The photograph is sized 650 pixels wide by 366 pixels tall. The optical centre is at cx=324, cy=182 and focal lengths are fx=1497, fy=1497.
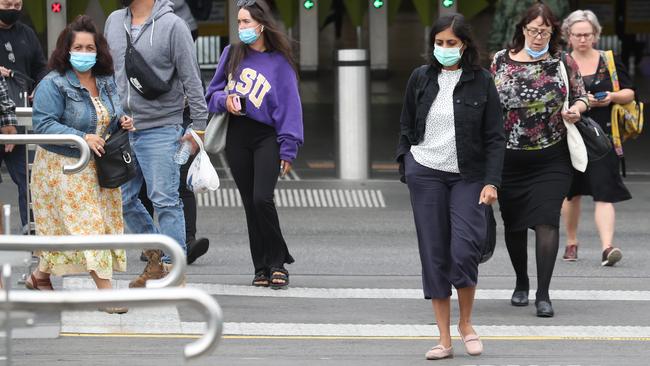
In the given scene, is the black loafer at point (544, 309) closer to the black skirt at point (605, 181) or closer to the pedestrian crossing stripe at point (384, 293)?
the pedestrian crossing stripe at point (384, 293)

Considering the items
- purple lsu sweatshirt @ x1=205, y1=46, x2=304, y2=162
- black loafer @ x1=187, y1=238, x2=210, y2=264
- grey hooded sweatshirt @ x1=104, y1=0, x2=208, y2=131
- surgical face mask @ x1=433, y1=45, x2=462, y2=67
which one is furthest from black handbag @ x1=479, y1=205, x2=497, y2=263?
black loafer @ x1=187, y1=238, x2=210, y2=264

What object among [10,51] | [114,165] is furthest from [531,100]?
[10,51]

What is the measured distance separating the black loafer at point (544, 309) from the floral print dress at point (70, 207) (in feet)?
7.62

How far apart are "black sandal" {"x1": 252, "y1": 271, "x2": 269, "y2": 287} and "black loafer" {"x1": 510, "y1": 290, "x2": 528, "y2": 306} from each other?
59.2 inches

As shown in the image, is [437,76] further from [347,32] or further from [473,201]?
[347,32]

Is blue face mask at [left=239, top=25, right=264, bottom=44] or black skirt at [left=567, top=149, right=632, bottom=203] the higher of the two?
blue face mask at [left=239, top=25, right=264, bottom=44]

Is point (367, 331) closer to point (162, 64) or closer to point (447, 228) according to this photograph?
point (447, 228)

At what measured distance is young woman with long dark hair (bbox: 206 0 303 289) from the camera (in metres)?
8.78

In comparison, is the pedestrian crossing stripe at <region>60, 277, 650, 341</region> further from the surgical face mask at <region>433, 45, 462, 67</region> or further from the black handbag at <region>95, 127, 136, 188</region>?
the surgical face mask at <region>433, 45, 462, 67</region>

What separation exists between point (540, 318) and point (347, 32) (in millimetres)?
24331

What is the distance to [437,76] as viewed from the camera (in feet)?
24.2

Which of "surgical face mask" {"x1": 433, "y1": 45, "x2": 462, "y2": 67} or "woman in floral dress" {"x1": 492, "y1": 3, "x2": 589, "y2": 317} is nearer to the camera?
"surgical face mask" {"x1": 433, "y1": 45, "x2": 462, "y2": 67}

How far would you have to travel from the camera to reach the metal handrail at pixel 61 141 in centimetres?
727

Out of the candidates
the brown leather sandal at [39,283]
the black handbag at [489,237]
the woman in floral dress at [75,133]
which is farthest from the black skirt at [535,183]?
the brown leather sandal at [39,283]
